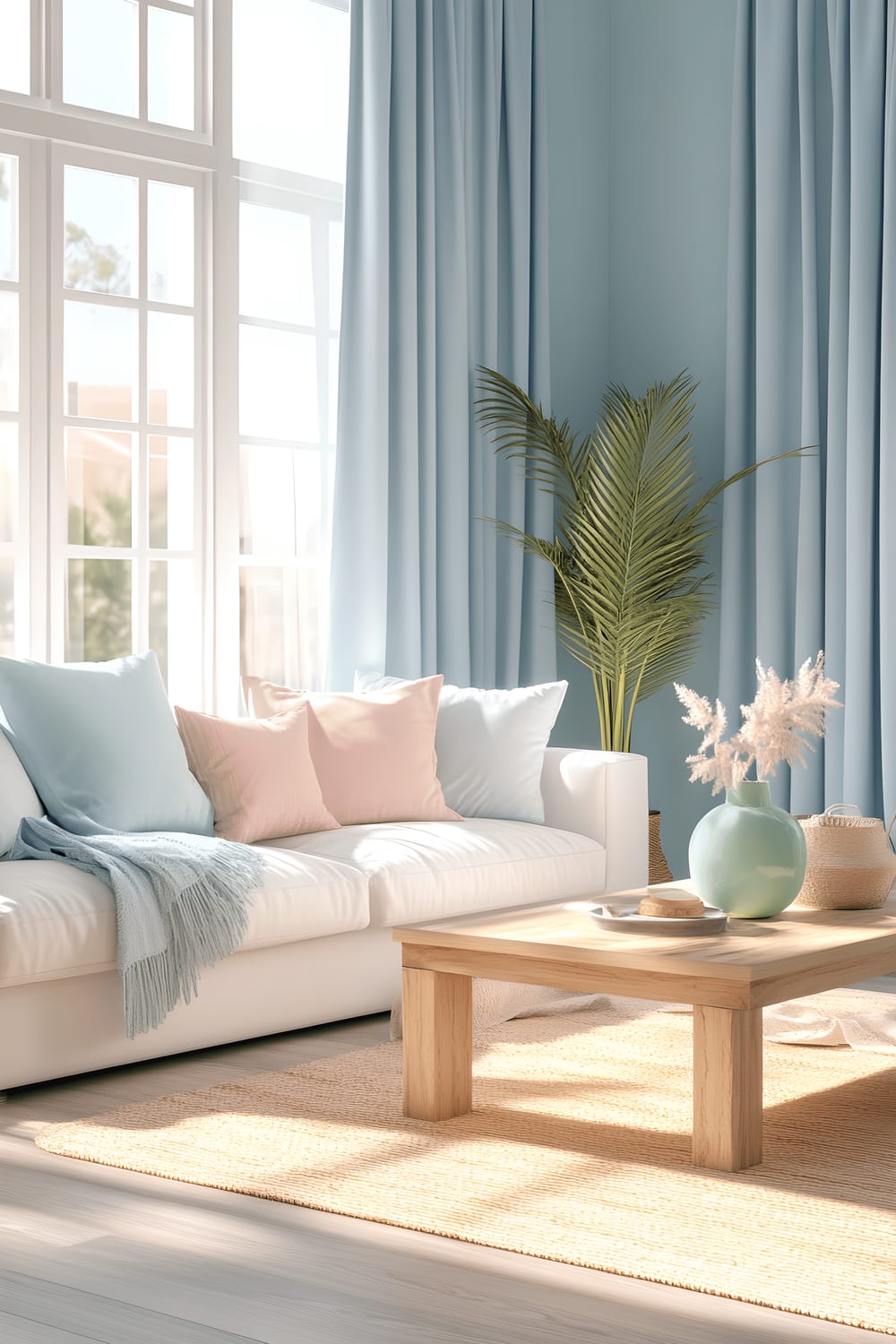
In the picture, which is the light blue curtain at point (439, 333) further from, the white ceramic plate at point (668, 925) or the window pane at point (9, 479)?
the white ceramic plate at point (668, 925)

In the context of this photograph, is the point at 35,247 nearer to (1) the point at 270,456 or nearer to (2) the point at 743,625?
(1) the point at 270,456

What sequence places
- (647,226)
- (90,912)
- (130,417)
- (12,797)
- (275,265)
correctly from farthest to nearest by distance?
(647,226) → (275,265) → (130,417) → (12,797) → (90,912)

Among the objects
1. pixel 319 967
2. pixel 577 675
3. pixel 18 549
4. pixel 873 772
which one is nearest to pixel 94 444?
pixel 18 549

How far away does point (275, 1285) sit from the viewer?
2172 millimetres

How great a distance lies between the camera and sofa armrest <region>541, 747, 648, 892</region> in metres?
4.48

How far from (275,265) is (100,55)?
2.70 ft

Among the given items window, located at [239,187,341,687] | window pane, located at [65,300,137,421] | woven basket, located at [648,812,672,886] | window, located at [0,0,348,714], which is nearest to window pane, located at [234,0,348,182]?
window, located at [0,0,348,714]

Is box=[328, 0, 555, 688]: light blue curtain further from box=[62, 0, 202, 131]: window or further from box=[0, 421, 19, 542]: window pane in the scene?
box=[0, 421, 19, 542]: window pane

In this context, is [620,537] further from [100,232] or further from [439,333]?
[100,232]

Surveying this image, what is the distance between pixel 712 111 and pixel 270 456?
7.49 feet

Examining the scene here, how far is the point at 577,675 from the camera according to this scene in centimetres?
613

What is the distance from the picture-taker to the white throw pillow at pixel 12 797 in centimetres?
341

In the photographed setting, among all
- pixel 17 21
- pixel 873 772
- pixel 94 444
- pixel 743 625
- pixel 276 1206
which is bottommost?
pixel 276 1206

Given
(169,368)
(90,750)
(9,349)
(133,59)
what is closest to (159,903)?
(90,750)
